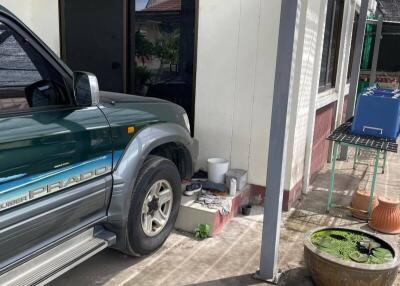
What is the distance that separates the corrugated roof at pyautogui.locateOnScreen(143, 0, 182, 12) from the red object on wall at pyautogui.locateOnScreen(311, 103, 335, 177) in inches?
87.4

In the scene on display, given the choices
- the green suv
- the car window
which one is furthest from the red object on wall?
the car window

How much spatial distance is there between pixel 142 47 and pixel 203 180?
1821 millimetres

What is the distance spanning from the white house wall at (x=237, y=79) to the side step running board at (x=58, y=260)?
2004 millimetres

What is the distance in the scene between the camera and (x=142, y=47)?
16.5 feet

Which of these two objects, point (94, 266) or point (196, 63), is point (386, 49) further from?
point (94, 266)

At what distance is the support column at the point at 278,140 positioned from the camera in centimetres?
277

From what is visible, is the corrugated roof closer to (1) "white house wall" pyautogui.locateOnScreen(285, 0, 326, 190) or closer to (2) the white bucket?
(1) "white house wall" pyautogui.locateOnScreen(285, 0, 326, 190)

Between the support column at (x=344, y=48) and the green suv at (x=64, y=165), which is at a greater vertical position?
the support column at (x=344, y=48)

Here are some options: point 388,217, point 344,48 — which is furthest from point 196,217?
point 344,48

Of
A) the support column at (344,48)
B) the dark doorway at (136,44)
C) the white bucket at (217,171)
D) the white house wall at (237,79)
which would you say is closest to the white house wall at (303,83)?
the white house wall at (237,79)

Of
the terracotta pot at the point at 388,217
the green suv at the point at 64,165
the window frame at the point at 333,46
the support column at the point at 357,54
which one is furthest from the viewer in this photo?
the support column at the point at 357,54

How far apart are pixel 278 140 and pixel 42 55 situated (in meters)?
1.65

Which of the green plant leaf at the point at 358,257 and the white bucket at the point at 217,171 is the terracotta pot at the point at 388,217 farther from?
the white bucket at the point at 217,171

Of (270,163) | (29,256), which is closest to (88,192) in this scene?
(29,256)
